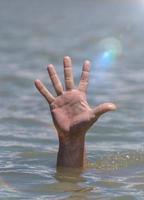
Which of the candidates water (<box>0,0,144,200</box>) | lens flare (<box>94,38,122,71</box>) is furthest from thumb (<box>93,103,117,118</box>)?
lens flare (<box>94,38,122,71</box>)

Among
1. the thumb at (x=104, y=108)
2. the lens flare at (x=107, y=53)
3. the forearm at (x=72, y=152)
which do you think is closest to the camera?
the thumb at (x=104, y=108)

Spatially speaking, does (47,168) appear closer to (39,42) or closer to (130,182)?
(130,182)

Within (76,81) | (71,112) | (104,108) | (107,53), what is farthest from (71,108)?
(107,53)

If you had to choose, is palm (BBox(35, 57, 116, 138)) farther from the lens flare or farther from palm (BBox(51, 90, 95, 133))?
the lens flare

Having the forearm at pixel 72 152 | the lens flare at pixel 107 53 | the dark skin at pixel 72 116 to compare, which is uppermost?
the lens flare at pixel 107 53

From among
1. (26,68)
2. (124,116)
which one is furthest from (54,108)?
(26,68)

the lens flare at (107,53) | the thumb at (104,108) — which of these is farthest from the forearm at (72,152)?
the lens flare at (107,53)

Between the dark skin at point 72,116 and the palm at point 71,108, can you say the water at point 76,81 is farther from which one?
the palm at point 71,108

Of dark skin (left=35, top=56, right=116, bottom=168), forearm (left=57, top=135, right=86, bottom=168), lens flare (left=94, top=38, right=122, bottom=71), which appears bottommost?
forearm (left=57, top=135, right=86, bottom=168)
